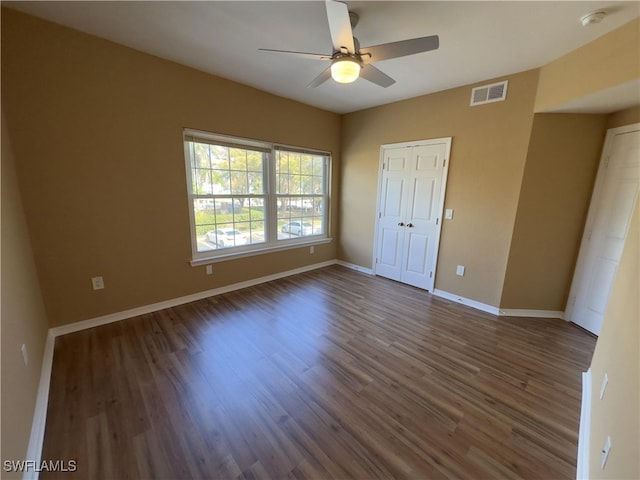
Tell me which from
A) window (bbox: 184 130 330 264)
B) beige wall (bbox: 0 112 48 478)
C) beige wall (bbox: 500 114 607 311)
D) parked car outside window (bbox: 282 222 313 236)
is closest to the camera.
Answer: beige wall (bbox: 0 112 48 478)

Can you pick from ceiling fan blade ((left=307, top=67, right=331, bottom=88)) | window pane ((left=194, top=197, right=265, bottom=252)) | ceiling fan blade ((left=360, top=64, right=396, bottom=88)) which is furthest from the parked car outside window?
ceiling fan blade ((left=360, top=64, right=396, bottom=88))

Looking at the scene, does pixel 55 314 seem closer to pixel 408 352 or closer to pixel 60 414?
pixel 60 414

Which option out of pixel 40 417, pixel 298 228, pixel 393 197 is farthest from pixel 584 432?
pixel 298 228

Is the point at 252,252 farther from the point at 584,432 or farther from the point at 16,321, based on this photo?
the point at 584,432

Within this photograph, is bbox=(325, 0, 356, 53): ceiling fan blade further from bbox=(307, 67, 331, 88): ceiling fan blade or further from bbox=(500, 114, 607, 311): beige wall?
bbox=(500, 114, 607, 311): beige wall

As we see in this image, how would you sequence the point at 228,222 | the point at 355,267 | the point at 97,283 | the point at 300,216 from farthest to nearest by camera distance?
1. the point at 355,267
2. the point at 300,216
3. the point at 228,222
4. the point at 97,283

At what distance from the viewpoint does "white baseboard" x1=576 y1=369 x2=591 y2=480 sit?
4.31ft

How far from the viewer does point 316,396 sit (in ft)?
5.79

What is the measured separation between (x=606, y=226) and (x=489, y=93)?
6.01 feet

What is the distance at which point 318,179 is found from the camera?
443 centimetres

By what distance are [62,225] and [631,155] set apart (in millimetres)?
5242

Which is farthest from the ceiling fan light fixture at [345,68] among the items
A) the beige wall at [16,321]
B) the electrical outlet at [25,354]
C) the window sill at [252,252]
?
the electrical outlet at [25,354]

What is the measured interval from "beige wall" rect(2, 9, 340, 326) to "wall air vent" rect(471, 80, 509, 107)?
2.67 metres

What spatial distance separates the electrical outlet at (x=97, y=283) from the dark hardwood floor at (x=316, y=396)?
16.7 inches
